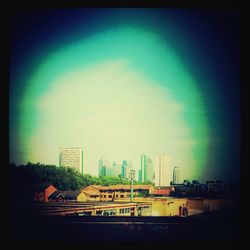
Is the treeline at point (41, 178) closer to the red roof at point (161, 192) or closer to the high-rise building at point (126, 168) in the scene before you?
the high-rise building at point (126, 168)

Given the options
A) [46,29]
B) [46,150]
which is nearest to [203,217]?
[46,150]

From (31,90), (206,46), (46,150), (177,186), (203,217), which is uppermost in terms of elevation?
(206,46)

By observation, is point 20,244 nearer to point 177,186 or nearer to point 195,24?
point 177,186

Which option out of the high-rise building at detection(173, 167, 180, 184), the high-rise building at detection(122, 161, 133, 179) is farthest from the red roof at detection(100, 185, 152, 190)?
the high-rise building at detection(173, 167, 180, 184)

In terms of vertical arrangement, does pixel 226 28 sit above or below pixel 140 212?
above

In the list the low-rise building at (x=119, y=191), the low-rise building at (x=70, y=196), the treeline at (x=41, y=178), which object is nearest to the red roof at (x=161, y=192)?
the low-rise building at (x=119, y=191)

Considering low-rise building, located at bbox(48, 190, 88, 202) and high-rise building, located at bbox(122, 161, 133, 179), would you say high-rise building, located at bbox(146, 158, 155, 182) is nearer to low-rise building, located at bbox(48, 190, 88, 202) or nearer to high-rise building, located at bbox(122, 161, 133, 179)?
high-rise building, located at bbox(122, 161, 133, 179)

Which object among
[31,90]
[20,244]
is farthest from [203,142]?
[20,244]
